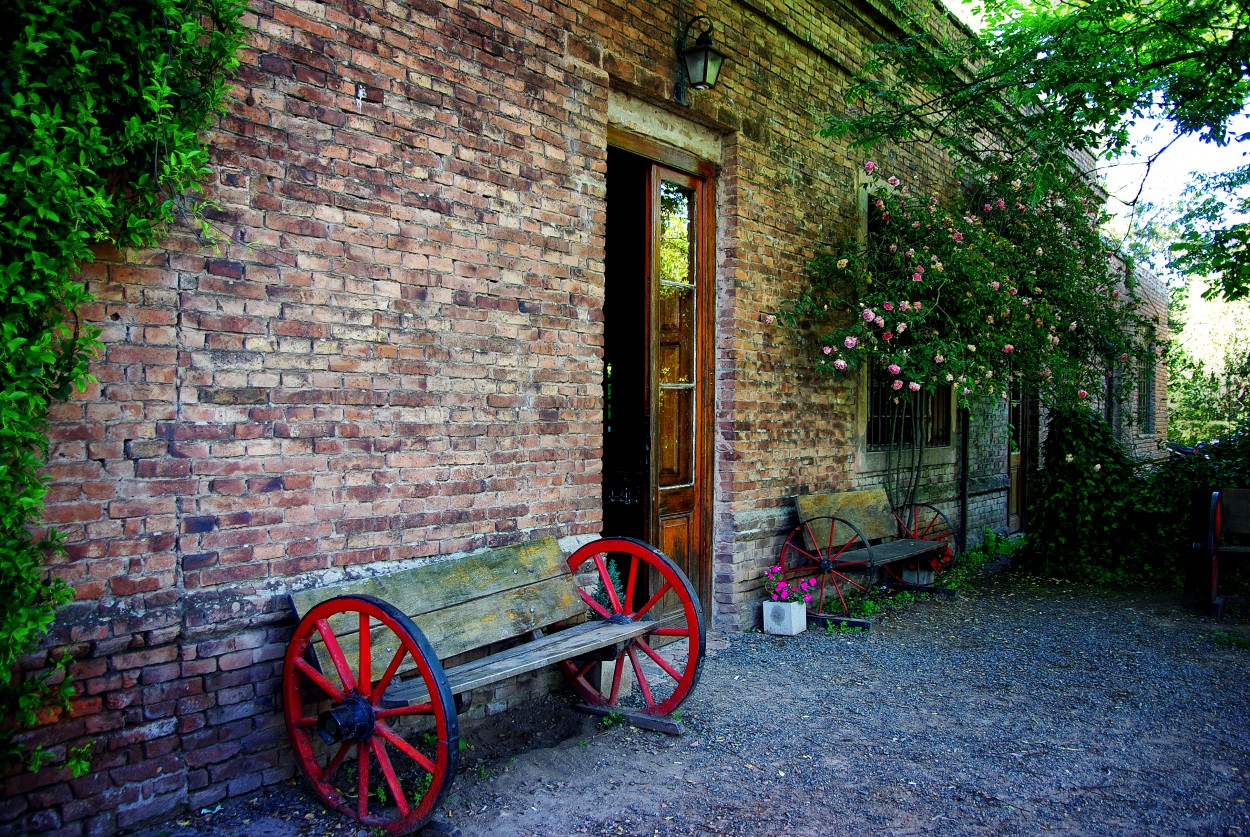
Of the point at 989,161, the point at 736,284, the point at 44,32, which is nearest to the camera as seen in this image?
the point at 44,32

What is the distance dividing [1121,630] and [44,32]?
7.40 m

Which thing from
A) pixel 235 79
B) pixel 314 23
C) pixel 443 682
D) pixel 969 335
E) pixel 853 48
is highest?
pixel 853 48

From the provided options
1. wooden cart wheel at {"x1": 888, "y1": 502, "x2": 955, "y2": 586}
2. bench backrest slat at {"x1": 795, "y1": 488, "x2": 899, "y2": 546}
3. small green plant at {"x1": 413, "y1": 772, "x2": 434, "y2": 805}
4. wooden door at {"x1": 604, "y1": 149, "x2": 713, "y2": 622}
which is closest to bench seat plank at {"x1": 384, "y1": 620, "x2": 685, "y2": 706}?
Result: small green plant at {"x1": 413, "y1": 772, "x2": 434, "y2": 805}

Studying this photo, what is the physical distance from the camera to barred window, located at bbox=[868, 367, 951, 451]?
7.86 metres

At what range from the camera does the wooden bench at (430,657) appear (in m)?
3.03

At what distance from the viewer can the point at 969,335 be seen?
7.50m

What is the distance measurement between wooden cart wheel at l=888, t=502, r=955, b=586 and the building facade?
6.93 ft

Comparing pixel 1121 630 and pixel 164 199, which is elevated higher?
pixel 164 199

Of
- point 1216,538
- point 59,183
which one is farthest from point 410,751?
point 1216,538

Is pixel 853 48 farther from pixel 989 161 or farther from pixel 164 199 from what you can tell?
pixel 164 199

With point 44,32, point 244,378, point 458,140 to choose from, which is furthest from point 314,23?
point 244,378

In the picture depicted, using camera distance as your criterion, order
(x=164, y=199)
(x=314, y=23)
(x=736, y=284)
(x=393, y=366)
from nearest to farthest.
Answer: (x=164, y=199)
(x=314, y=23)
(x=393, y=366)
(x=736, y=284)

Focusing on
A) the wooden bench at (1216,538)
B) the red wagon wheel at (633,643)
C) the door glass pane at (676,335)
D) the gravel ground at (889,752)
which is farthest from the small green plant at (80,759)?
the wooden bench at (1216,538)

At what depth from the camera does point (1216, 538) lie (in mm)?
6855
